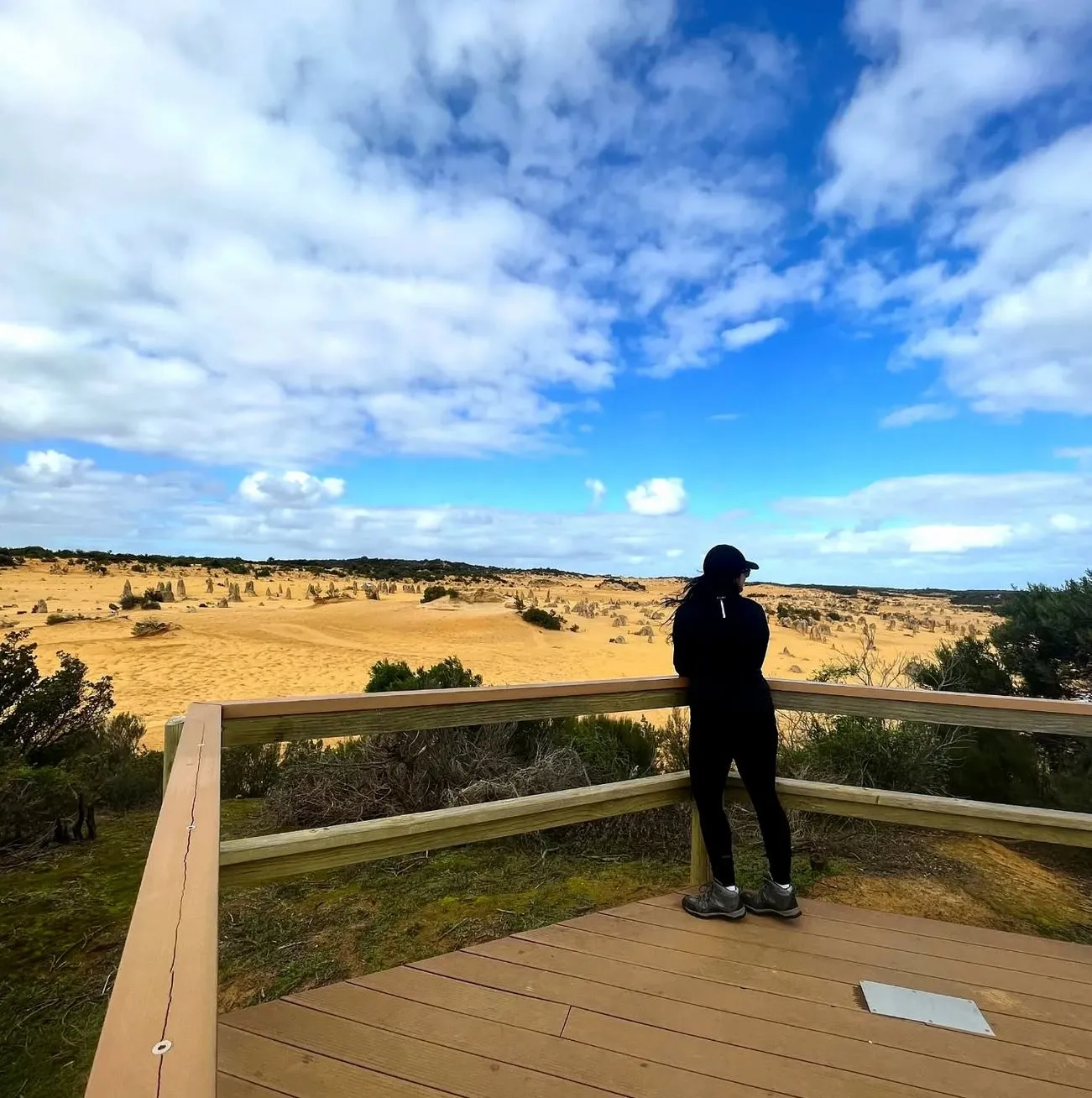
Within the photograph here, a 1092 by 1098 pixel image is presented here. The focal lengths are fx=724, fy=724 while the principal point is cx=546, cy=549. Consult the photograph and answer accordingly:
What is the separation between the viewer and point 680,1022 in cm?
256

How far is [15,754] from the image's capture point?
588cm

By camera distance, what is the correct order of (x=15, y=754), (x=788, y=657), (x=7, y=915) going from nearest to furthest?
1. (x=7, y=915)
2. (x=15, y=754)
3. (x=788, y=657)

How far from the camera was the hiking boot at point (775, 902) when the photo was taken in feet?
10.9

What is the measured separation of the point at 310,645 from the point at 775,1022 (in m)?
18.0

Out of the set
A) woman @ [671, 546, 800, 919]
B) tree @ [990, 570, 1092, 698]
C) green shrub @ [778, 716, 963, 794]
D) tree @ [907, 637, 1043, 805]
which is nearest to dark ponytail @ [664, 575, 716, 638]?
woman @ [671, 546, 800, 919]

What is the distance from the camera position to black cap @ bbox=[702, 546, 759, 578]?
10.9ft

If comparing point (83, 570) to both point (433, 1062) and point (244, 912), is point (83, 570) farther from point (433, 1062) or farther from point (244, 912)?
point (433, 1062)

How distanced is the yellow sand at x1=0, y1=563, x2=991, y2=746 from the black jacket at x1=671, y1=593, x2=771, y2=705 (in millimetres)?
6447

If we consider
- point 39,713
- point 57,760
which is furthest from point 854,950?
point 39,713

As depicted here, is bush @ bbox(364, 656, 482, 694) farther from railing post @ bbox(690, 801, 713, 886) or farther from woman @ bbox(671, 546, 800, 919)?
woman @ bbox(671, 546, 800, 919)

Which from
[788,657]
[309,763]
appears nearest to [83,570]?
[788,657]

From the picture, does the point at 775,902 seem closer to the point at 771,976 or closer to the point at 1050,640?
the point at 771,976

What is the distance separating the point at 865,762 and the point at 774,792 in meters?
3.23

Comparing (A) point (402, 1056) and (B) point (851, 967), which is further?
(B) point (851, 967)
